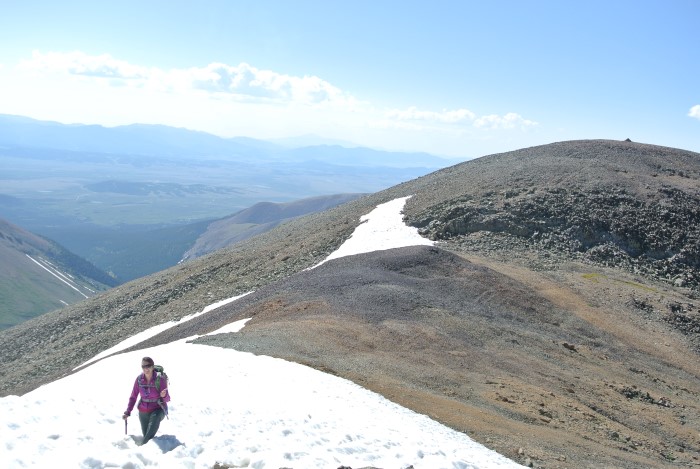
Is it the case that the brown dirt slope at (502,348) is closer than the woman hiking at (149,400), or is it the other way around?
the woman hiking at (149,400)

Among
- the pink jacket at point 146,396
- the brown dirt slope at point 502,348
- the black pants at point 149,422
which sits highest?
the pink jacket at point 146,396

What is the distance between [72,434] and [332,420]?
695cm

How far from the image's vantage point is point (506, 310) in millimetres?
35719

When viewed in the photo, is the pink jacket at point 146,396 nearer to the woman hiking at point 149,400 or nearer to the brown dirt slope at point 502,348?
the woman hiking at point 149,400

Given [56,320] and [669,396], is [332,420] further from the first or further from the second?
[56,320]

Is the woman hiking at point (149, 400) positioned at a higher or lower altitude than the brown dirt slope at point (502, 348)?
higher

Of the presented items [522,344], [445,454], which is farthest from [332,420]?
[522,344]

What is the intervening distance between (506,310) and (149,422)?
87.5ft

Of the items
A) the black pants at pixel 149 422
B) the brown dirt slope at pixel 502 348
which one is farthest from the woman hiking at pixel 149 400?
the brown dirt slope at pixel 502 348

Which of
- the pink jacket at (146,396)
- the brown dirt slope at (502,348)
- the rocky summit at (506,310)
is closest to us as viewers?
the pink jacket at (146,396)

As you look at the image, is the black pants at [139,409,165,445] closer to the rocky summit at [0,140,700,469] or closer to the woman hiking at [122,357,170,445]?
the woman hiking at [122,357,170,445]

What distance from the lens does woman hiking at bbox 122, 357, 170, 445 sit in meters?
13.3

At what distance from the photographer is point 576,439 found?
20.2 meters

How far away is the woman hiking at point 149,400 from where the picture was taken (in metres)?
13.3
